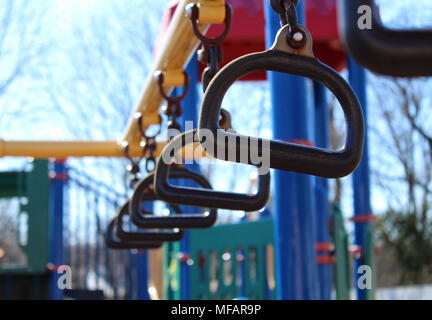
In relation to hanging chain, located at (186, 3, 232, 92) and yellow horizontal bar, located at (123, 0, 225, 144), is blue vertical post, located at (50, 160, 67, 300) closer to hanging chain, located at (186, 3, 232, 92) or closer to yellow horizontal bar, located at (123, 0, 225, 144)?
yellow horizontal bar, located at (123, 0, 225, 144)

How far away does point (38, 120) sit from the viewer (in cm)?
1024

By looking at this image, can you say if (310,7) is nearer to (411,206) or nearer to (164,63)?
(164,63)

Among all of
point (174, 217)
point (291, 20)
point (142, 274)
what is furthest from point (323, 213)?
point (291, 20)

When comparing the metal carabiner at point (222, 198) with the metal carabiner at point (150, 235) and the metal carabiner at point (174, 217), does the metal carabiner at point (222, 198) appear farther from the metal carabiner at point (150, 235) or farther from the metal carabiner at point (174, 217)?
the metal carabiner at point (150, 235)

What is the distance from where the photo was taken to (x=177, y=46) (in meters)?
1.62

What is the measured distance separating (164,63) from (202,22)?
1.59ft

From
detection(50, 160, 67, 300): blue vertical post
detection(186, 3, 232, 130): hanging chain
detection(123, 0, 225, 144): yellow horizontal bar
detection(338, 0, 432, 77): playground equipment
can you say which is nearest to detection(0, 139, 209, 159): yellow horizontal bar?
detection(123, 0, 225, 144): yellow horizontal bar

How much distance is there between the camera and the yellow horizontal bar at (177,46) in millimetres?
1255

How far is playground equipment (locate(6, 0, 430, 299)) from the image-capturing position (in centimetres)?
68

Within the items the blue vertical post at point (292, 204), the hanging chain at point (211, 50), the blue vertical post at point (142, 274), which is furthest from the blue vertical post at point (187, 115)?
the hanging chain at point (211, 50)

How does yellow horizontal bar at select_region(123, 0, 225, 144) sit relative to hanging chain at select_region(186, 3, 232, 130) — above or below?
above

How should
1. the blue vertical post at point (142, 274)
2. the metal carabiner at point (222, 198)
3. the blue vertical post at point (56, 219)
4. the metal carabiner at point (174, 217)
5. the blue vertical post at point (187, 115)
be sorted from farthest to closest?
the blue vertical post at point (142, 274) → the blue vertical post at point (56, 219) → the blue vertical post at point (187, 115) → the metal carabiner at point (174, 217) → the metal carabiner at point (222, 198)

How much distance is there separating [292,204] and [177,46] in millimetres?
672

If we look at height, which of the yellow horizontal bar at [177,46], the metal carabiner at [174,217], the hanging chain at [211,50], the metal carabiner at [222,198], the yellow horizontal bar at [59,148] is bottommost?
the metal carabiner at [222,198]
